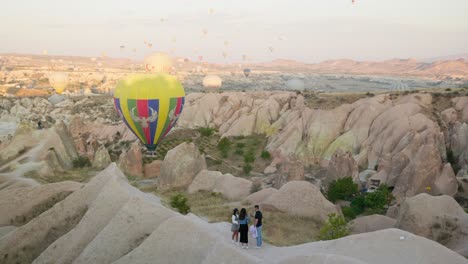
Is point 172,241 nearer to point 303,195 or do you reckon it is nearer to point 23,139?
point 303,195

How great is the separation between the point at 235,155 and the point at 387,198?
27466 mm

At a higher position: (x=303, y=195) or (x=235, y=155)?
(x=303, y=195)

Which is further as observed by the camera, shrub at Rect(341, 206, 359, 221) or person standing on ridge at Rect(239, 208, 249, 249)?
shrub at Rect(341, 206, 359, 221)

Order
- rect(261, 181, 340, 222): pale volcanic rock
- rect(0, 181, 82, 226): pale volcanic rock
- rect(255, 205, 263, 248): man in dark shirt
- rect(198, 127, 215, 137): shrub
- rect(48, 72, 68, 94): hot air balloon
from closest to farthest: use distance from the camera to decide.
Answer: rect(255, 205, 263, 248): man in dark shirt
rect(0, 181, 82, 226): pale volcanic rock
rect(261, 181, 340, 222): pale volcanic rock
rect(198, 127, 215, 137): shrub
rect(48, 72, 68, 94): hot air balloon

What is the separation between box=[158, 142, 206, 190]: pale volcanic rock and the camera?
1353 inches

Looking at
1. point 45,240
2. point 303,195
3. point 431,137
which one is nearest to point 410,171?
point 431,137

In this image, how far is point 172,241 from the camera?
13977 millimetres

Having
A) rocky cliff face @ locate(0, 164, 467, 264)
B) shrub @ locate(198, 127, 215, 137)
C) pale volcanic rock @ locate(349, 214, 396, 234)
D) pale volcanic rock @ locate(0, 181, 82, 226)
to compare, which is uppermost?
rocky cliff face @ locate(0, 164, 467, 264)

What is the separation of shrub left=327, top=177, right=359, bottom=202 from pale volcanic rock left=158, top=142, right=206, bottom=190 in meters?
10.7

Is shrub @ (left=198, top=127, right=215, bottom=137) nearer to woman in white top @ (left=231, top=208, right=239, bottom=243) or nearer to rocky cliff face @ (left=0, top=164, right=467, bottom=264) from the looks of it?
rocky cliff face @ (left=0, top=164, right=467, bottom=264)

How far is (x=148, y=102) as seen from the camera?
3972 cm

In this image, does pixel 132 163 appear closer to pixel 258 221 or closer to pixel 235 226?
pixel 235 226

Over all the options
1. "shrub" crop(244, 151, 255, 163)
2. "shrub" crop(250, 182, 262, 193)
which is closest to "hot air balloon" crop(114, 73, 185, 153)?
"shrub" crop(244, 151, 255, 163)

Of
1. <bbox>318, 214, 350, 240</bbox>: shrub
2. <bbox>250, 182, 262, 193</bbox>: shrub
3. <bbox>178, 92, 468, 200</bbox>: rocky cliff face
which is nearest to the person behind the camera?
<bbox>318, 214, 350, 240</bbox>: shrub
